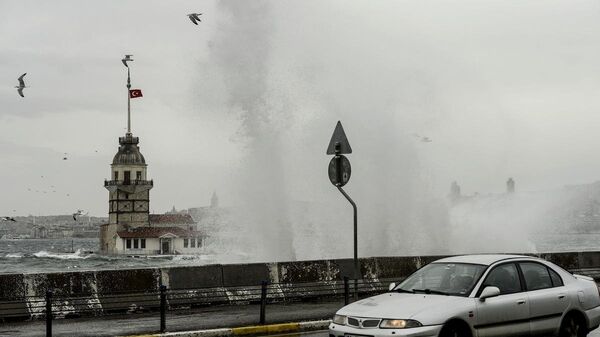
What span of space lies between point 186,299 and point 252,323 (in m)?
2.72

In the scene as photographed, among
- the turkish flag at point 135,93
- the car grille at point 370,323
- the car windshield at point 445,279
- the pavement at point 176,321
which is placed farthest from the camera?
the turkish flag at point 135,93

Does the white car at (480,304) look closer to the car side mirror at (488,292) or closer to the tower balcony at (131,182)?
the car side mirror at (488,292)

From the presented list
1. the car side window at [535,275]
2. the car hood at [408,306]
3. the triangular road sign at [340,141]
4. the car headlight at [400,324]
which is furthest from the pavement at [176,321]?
the car side window at [535,275]

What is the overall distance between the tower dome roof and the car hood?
15494 cm

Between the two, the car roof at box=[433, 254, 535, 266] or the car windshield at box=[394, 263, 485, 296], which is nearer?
the car windshield at box=[394, 263, 485, 296]

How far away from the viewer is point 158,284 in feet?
52.1

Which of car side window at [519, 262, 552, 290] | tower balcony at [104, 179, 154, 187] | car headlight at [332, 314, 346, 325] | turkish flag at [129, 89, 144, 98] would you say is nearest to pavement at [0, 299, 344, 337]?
car headlight at [332, 314, 346, 325]

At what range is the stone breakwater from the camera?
573 inches

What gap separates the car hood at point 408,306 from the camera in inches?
369

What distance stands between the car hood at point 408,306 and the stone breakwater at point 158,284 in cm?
522

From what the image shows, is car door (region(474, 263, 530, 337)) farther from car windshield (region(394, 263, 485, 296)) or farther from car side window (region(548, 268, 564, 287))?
car side window (region(548, 268, 564, 287))

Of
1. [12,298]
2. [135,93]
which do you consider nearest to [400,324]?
[12,298]

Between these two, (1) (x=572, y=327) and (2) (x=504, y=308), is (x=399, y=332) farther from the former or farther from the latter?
(1) (x=572, y=327)

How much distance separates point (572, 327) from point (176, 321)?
Result: 6.34 metres
